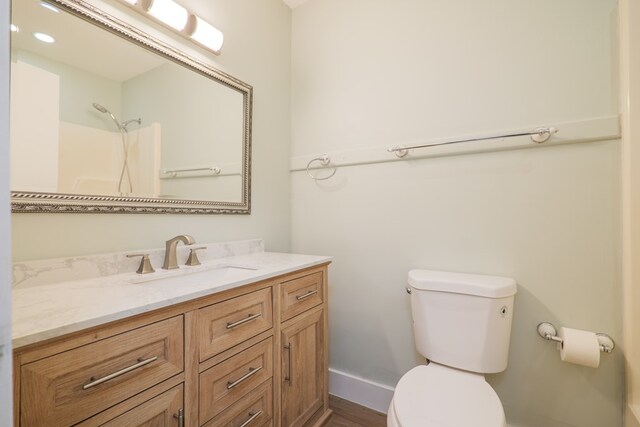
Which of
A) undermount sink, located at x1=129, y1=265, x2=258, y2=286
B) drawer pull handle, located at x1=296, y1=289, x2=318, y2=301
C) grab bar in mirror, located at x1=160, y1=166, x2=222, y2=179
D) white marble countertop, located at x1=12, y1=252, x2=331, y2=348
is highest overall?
grab bar in mirror, located at x1=160, y1=166, x2=222, y2=179

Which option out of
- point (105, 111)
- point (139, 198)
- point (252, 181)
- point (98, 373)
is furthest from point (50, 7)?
point (98, 373)

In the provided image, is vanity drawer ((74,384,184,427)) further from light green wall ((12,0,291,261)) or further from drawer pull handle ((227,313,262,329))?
light green wall ((12,0,291,261))

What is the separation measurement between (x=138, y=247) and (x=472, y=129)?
1608 millimetres

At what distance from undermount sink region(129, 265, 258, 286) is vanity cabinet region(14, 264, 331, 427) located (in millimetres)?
107

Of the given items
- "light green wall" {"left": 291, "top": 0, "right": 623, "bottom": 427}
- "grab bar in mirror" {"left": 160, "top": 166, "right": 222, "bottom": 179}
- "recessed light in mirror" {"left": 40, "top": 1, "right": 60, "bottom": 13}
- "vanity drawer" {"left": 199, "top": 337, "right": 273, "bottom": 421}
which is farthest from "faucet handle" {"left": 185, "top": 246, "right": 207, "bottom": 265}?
"recessed light in mirror" {"left": 40, "top": 1, "right": 60, "bottom": 13}

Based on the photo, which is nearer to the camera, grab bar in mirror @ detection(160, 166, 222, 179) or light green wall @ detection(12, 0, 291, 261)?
light green wall @ detection(12, 0, 291, 261)

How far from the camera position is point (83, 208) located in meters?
0.98

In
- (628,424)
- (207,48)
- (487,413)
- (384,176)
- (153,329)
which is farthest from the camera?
(384,176)

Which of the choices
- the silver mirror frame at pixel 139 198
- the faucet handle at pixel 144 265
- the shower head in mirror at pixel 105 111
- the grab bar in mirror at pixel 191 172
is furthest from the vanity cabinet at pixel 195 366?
the shower head in mirror at pixel 105 111

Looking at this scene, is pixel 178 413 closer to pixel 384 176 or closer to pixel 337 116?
pixel 384 176

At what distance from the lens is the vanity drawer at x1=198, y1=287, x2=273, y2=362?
2.80 feet

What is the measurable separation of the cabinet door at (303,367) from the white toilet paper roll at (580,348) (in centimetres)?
101

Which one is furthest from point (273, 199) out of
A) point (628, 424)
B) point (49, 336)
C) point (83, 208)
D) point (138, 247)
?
point (628, 424)

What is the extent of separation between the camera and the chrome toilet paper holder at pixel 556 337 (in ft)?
3.68
